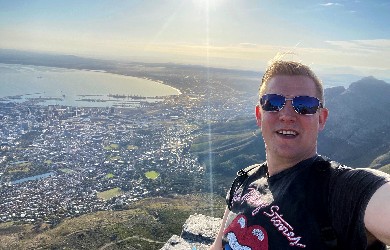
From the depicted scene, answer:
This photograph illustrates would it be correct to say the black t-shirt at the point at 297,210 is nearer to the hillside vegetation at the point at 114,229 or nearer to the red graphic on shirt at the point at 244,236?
the red graphic on shirt at the point at 244,236

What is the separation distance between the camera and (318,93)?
4016mm

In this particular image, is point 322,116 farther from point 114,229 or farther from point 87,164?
point 87,164

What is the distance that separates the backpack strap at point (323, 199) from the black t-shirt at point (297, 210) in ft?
0.08

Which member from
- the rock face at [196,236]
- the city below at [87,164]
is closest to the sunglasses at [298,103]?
the rock face at [196,236]

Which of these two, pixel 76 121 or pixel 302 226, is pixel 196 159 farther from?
pixel 302 226

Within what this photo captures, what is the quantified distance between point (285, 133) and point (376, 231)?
1.50m

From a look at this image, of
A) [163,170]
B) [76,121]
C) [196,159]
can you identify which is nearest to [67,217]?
[163,170]

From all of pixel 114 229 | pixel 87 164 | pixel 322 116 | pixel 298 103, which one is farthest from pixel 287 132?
pixel 87 164

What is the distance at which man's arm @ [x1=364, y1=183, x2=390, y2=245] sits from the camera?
2.56m

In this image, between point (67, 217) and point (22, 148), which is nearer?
point (67, 217)

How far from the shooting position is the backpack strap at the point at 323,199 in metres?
2.98

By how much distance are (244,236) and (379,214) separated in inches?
57.7

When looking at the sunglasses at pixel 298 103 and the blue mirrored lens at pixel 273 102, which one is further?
the blue mirrored lens at pixel 273 102

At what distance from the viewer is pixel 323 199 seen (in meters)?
3.15
